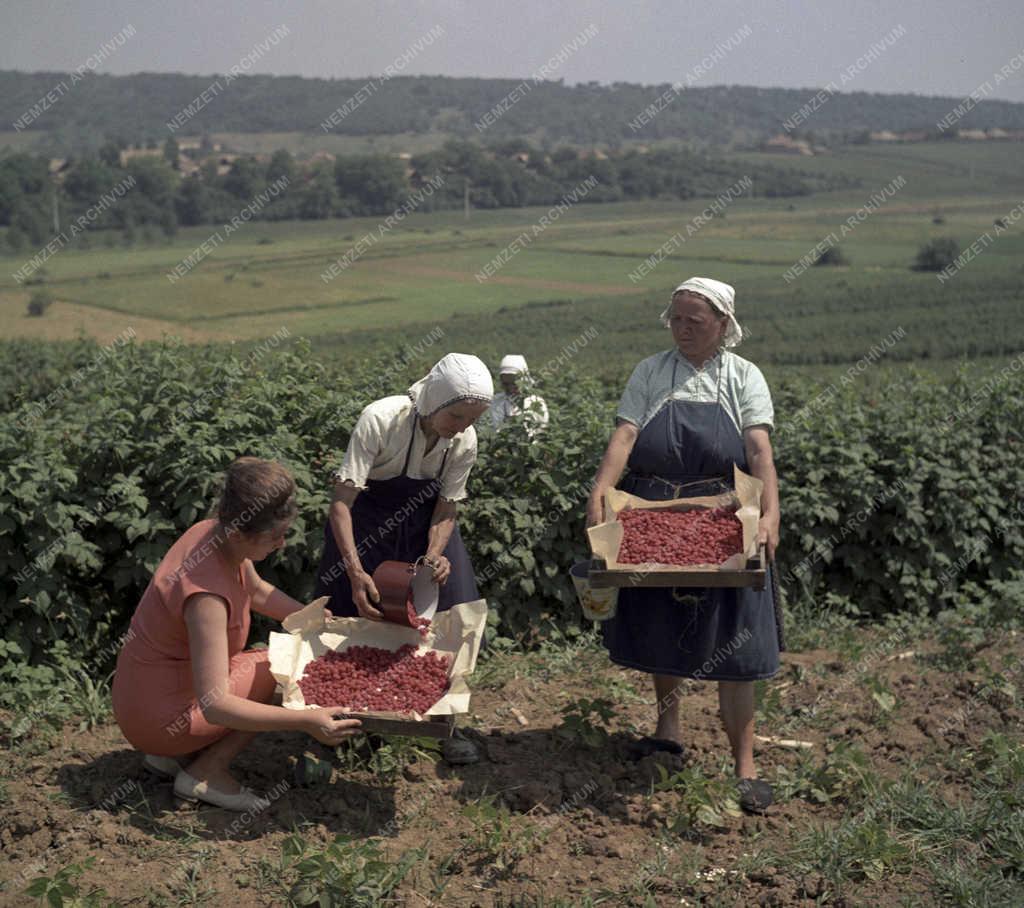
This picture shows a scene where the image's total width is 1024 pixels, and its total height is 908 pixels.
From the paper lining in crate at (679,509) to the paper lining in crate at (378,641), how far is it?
487mm

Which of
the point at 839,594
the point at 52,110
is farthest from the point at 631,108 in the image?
the point at 839,594

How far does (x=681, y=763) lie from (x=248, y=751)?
1.69 meters

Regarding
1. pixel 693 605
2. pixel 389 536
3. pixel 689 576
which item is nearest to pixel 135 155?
pixel 389 536

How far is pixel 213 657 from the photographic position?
3.59 metres

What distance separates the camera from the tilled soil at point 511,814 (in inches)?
141

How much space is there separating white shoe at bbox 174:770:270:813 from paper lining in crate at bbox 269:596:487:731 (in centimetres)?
42

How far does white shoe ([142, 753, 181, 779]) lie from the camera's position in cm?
402

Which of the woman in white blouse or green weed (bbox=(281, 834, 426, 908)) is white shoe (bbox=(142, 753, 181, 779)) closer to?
green weed (bbox=(281, 834, 426, 908))

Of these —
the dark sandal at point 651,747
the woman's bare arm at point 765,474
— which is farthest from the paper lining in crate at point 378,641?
the woman's bare arm at point 765,474

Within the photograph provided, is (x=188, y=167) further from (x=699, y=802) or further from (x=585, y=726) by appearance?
(x=699, y=802)

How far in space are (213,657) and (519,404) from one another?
3447 mm

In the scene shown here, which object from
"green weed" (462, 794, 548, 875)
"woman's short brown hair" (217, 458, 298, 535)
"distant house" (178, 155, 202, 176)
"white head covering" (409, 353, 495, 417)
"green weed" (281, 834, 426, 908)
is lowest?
"green weed" (462, 794, 548, 875)

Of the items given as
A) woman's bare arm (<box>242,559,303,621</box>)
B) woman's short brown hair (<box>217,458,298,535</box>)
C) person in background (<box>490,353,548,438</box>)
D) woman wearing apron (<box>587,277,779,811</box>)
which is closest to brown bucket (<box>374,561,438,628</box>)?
woman's bare arm (<box>242,559,303,621</box>)

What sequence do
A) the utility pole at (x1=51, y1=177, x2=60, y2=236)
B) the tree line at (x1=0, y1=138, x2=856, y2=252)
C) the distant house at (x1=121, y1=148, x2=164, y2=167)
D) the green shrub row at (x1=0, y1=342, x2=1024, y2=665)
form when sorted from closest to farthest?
the green shrub row at (x1=0, y1=342, x2=1024, y2=665)
the utility pole at (x1=51, y1=177, x2=60, y2=236)
the tree line at (x1=0, y1=138, x2=856, y2=252)
the distant house at (x1=121, y1=148, x2=164, y2=167)
